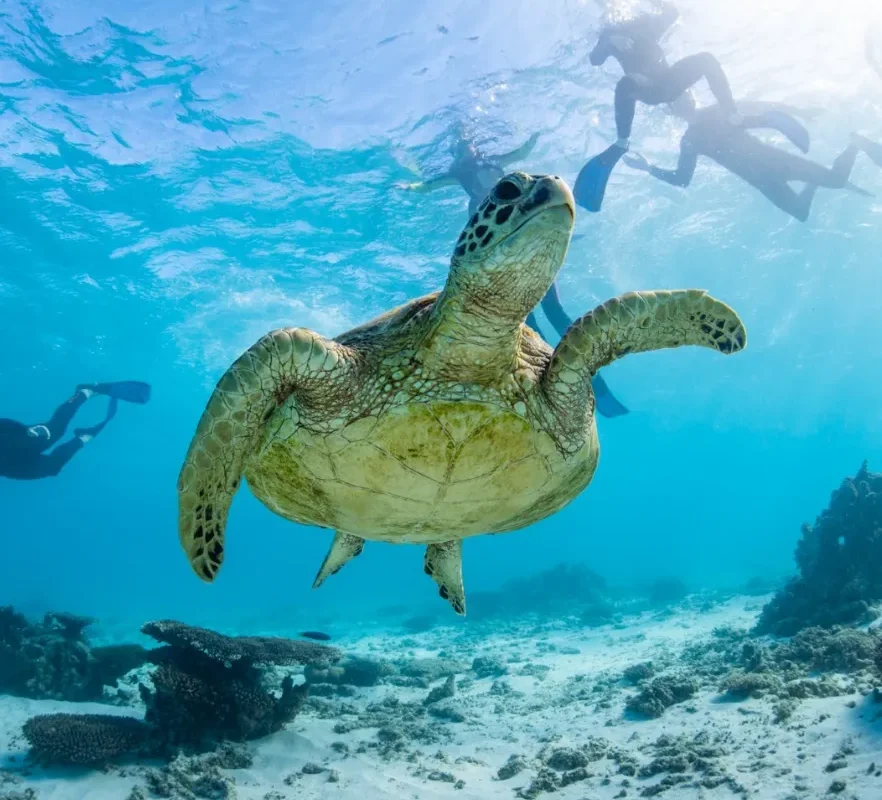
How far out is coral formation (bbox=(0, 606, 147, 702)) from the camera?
9661mm

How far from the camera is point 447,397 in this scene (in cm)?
356

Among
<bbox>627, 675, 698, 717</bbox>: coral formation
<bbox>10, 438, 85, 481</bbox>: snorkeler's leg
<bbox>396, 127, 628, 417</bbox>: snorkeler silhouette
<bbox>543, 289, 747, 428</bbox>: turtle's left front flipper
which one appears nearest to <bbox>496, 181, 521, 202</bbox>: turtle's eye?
<bbox>543, 289, 747, 428</bbox>: turtle's left front flipper

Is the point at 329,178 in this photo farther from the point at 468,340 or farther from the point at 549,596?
the point at 549,596

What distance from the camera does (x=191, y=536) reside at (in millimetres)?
3422

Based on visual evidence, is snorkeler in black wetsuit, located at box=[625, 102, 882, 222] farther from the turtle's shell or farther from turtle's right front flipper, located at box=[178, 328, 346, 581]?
turtle's right front flipper, located at box=[178, 328, 346, 581]

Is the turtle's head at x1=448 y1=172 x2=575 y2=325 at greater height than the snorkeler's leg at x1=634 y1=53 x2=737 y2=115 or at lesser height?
lesser

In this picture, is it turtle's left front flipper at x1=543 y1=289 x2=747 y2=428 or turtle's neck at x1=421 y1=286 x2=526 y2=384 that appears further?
turtle's left front flipper at x1=543 y1=289 x2=747 y2=428

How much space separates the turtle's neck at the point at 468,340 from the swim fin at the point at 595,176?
11.1 metres

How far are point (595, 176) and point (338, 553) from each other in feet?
36.7

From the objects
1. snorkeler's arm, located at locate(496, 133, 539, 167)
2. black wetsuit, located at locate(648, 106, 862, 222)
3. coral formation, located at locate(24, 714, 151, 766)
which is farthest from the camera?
snorkeler's arm, located at locate(496, 133, 539, 167)

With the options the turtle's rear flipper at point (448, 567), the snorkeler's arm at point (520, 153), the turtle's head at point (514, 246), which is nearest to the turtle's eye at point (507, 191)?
the turtle's head at point (514, 246)

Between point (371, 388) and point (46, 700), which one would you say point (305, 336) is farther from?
point (46, 700)

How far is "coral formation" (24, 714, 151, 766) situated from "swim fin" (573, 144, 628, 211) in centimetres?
1337

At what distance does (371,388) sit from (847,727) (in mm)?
5548
